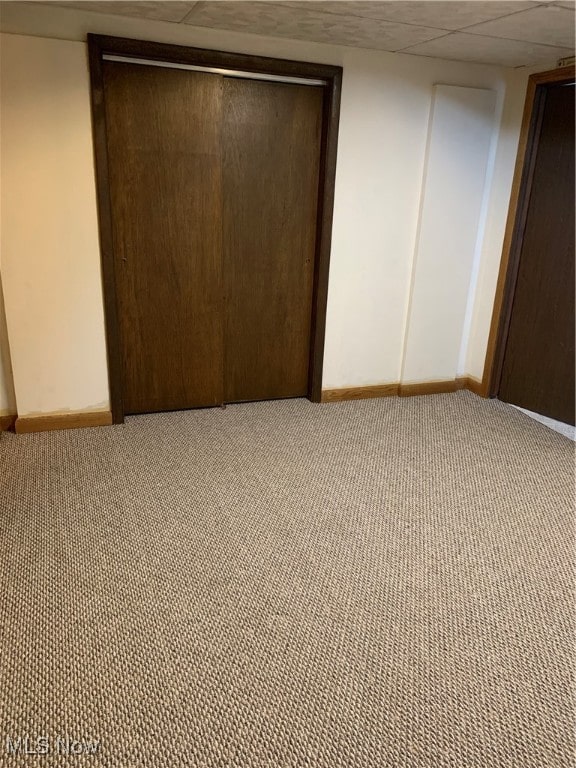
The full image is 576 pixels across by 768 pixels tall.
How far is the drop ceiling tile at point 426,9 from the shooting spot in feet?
7.59

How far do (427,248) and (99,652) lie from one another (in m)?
3.01

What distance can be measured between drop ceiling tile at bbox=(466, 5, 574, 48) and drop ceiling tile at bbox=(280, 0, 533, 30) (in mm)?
83

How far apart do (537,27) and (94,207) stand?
91.0 inches

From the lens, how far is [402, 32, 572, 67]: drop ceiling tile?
293cm

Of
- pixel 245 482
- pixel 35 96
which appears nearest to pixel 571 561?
pixel 245 482

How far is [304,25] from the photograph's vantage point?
9.13 feet

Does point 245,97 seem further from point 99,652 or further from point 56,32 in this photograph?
point 99,652

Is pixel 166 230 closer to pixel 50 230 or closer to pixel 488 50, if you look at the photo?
pixel 50 230
